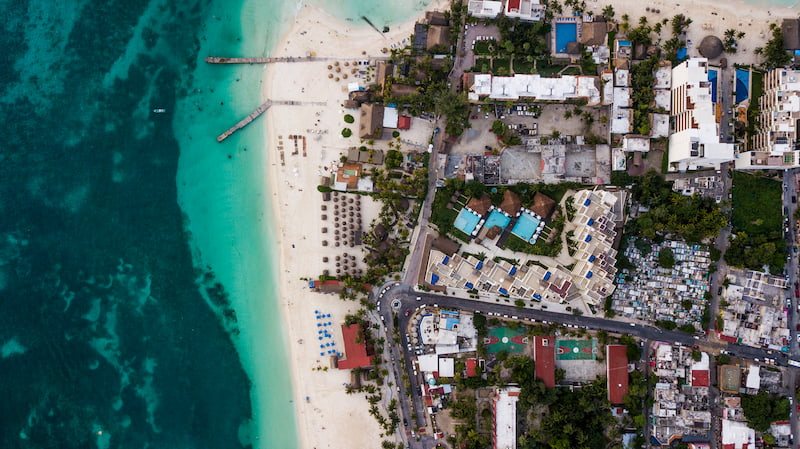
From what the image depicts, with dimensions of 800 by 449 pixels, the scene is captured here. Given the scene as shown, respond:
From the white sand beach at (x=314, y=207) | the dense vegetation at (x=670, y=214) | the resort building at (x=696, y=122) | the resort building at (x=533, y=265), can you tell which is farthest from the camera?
the white sand beach at (x=314, y=207)

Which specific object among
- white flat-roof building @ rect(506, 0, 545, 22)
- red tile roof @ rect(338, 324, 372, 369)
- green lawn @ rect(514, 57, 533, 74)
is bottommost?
red tile roof @ rect(338, 324, 372, 369)

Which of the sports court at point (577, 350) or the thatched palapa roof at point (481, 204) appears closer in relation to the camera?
the thatched palapa roof at point (481, 204)

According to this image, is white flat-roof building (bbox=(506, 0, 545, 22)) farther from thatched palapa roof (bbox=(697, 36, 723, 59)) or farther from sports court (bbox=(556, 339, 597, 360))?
sports court (bbox=(556, 339, 597, 360))

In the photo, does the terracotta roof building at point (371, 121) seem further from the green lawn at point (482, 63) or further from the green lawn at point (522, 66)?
the green lawn at point (522, 66)

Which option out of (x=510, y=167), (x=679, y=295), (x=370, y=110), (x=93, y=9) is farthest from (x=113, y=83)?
(x=679, y=295)

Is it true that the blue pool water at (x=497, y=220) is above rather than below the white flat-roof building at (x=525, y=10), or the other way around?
below

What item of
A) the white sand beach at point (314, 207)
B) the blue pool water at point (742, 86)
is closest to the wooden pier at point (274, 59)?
the white sand beach at point (314, 207)

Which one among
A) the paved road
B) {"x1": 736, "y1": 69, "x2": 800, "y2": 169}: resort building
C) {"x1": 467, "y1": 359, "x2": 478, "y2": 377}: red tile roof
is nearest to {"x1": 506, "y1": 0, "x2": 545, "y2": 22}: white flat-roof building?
{"x1": 736, "y1": 69, "x2": 800, "y2": 169}: resort building

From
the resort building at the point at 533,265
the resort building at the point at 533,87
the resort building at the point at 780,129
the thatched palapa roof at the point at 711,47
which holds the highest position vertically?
the thatched palapa roof at the point at 711,47
